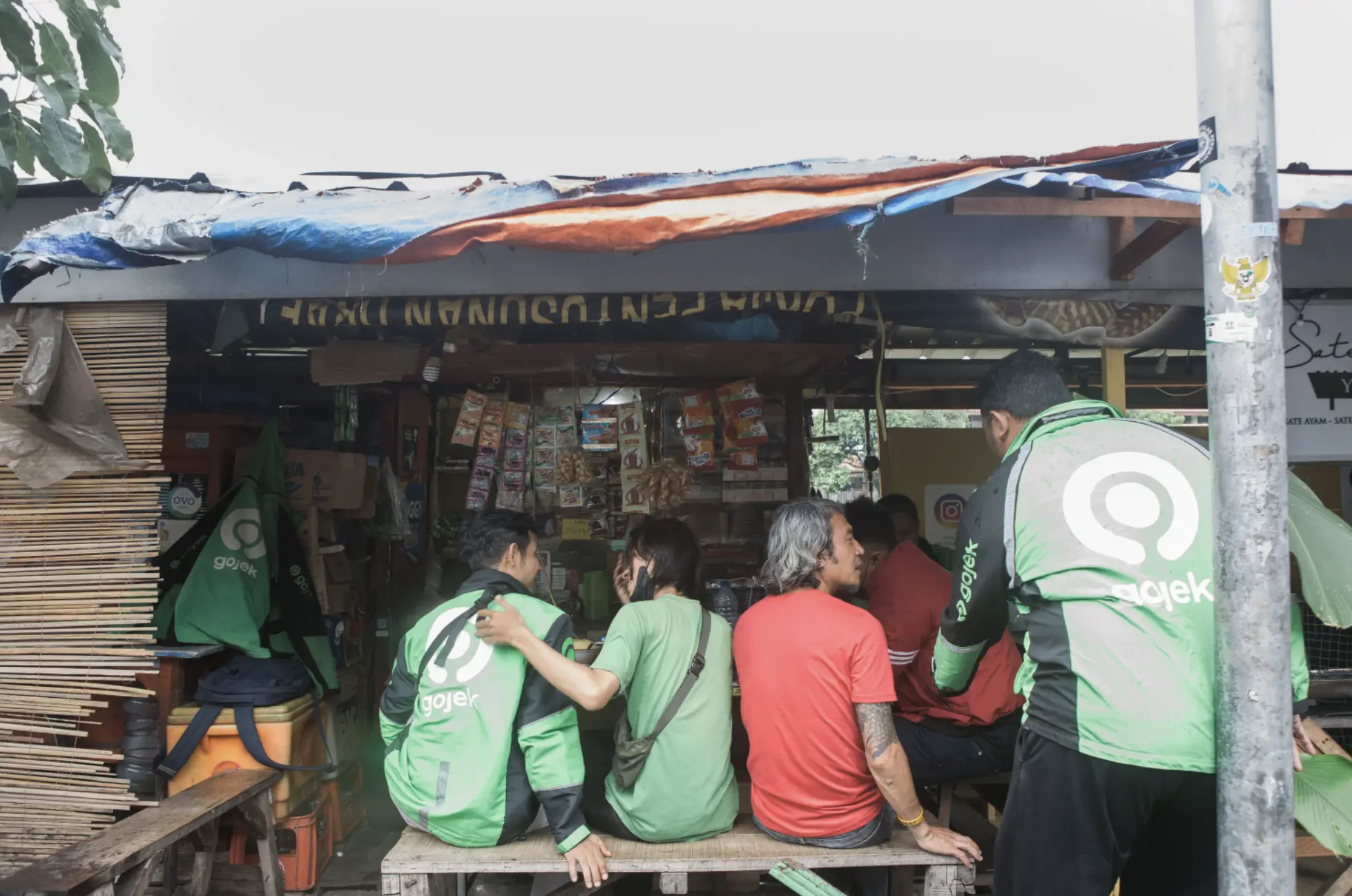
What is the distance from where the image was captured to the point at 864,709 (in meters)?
2.94

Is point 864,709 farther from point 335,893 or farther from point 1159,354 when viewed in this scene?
point 1159,354

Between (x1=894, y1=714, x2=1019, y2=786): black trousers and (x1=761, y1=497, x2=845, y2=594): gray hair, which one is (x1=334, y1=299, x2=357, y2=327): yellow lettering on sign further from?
(x1=894, y1=714, x2=1019, y2=786): black trousers

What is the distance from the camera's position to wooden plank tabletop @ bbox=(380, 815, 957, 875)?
3021 mm

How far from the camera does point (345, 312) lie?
405 cm

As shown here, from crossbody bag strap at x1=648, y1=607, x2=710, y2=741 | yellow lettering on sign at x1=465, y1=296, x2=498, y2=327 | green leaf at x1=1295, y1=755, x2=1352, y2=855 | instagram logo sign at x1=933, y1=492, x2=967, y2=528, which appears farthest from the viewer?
instagram logo sign at x1=933, y1=492, x2=967, y2=528

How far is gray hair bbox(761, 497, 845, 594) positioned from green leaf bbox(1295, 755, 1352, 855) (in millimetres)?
1605

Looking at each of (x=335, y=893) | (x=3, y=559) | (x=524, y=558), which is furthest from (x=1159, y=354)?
(x=3, y=559)

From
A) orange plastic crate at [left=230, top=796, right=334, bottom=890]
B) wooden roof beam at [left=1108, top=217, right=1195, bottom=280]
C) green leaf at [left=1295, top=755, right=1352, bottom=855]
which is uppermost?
wooden roof beam at [left=1108, top=217, right=1195, bottom=280]

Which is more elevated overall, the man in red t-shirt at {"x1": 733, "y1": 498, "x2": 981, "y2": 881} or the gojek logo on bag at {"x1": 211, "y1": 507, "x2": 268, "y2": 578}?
the gojek logo on bag at {"x1": 211, "y1": 507, "x2": 268, "y2": 578}

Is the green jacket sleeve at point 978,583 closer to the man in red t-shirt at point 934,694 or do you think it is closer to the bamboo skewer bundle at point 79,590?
the man in red t-shirt at point 934,694

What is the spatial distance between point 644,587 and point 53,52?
299cm

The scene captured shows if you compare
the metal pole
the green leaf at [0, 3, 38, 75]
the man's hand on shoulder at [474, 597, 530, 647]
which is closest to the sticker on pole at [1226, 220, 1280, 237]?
the metal pole

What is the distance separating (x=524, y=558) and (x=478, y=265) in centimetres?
131

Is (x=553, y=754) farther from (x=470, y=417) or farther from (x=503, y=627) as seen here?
(x=470, y=417)
